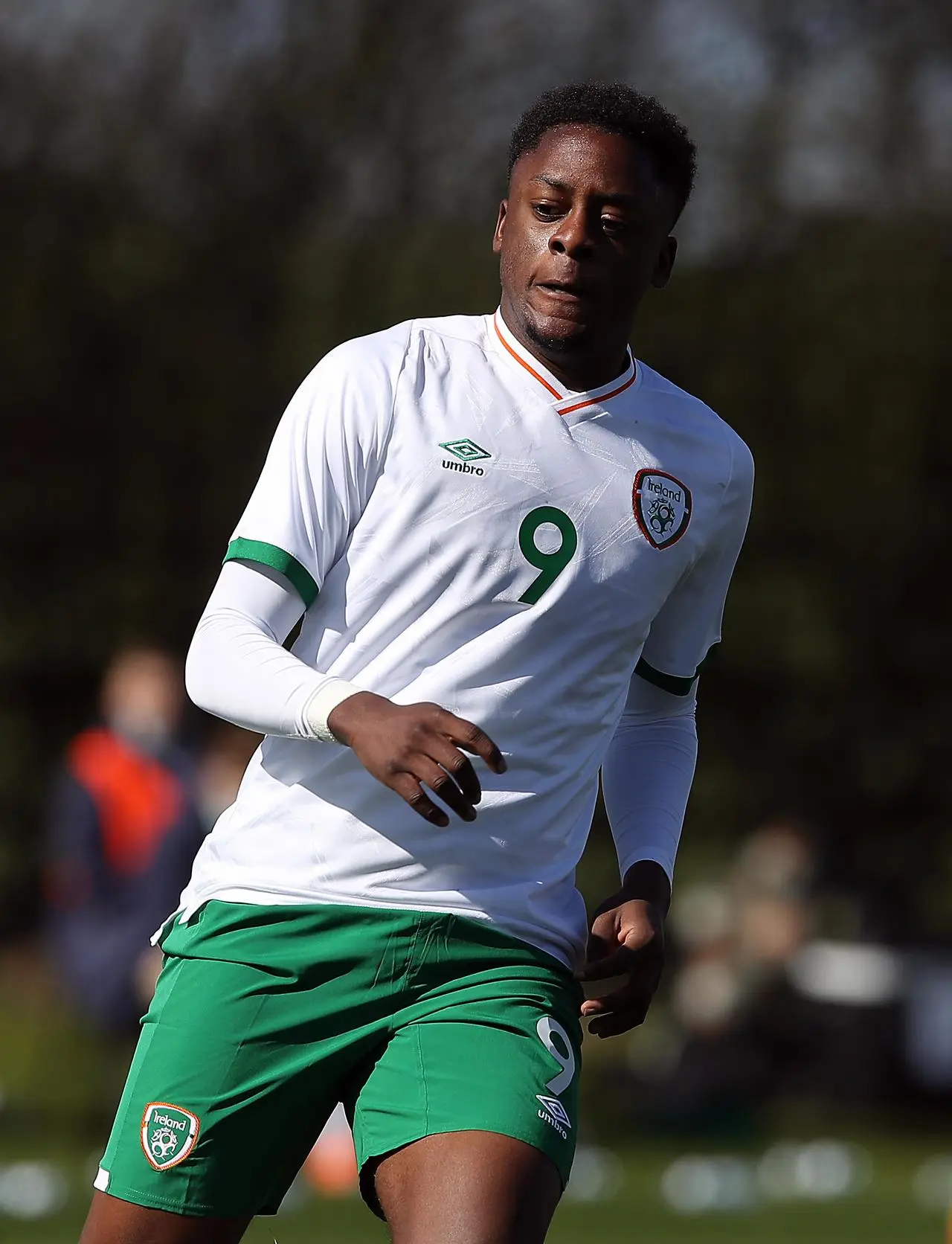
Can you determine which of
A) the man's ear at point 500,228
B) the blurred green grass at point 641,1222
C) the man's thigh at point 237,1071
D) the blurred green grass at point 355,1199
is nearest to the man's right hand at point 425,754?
the man's thigh at point 237,1071

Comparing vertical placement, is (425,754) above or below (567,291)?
below

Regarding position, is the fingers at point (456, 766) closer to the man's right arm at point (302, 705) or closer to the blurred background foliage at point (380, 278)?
the man's right arm at point (302, 705)

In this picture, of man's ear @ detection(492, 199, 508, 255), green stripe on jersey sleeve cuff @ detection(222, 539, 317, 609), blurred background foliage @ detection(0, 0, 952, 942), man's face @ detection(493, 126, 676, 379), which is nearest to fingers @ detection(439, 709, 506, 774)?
green stripe on jersey sleeve cuff @ detection(222, 539, 317, 609)

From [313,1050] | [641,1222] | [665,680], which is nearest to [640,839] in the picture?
[665,680]

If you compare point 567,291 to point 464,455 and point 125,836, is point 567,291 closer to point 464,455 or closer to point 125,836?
point 464,455

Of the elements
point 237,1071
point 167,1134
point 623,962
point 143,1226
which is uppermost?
point 623,962

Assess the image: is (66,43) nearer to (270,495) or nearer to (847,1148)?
(847,1148)

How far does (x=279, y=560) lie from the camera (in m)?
3.20

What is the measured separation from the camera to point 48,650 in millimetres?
13953

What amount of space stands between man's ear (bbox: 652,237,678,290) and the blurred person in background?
18.7 feet

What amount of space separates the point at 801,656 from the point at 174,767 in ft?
20.4

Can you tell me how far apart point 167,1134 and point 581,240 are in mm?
1599

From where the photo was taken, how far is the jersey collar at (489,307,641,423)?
3408 millimetres

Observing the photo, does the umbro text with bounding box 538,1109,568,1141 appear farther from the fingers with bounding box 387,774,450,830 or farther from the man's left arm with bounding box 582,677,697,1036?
the fingers with bounding box 387,774,450,830
